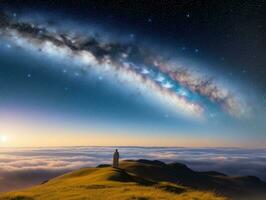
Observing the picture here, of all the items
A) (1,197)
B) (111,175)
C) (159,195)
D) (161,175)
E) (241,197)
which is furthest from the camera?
(241,197)

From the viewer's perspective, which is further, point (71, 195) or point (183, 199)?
point (71, 195)

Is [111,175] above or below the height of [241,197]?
above

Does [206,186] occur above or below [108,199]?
below

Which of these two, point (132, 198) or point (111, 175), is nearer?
point (132, 198)

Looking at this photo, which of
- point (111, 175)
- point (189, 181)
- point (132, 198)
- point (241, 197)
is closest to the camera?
point (132, 198)

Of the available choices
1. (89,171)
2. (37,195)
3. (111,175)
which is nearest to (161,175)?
(89,171)

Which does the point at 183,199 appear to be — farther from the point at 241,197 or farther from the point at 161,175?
the point at 241,197

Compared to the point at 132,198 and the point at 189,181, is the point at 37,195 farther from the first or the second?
the point at 189,181

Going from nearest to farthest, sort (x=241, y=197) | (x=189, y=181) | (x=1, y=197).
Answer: (x=1, y=197), (x=189, y=181), (x=241, y=197)

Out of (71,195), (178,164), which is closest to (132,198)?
(71,195)
